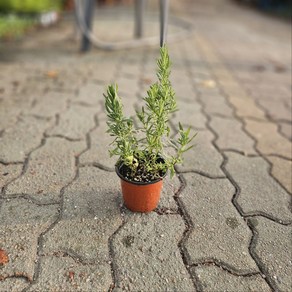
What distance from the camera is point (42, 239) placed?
1.42 metres

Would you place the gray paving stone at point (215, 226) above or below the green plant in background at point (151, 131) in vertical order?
below

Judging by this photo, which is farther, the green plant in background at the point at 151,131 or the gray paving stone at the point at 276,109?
the gray paving stone at the point at 276,109

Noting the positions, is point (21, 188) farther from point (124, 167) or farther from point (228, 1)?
point (228, 1)

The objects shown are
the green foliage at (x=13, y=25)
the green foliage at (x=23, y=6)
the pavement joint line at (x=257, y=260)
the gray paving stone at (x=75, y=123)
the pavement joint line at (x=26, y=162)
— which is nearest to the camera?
the pavement joint line at (x=257, y=260)

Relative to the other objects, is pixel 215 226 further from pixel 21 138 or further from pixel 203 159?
pixel 21 138

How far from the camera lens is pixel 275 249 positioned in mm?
1475

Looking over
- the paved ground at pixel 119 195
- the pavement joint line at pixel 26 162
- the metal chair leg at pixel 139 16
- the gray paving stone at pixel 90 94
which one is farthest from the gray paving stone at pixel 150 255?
the metal chair leg at pixel 139 16

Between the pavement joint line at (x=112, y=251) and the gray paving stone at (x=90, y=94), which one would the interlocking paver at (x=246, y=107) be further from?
the pavement joint line at (x=112, y=251)

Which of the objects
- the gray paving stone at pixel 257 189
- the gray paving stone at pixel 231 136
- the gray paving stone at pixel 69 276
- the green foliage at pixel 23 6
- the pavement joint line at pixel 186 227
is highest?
the green foliage at pixel 23 6

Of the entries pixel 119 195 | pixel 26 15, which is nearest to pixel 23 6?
pixel 26 15

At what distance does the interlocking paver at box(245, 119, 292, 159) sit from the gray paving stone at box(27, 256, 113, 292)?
4.84 ft

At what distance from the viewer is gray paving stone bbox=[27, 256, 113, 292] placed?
1236 mm

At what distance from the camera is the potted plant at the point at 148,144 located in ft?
4.38

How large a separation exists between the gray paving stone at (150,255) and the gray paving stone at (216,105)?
141 centimetres
